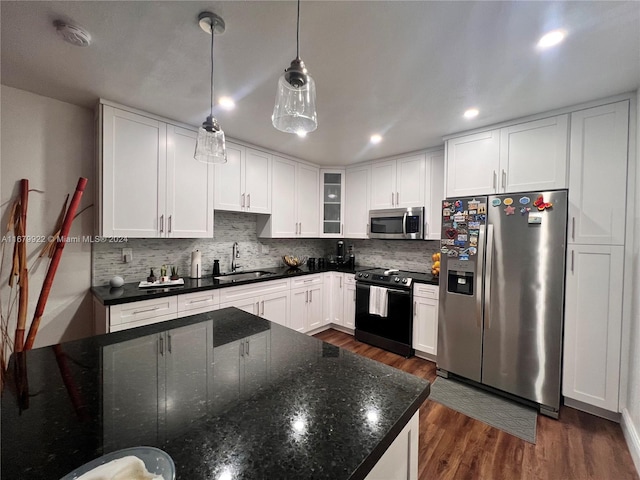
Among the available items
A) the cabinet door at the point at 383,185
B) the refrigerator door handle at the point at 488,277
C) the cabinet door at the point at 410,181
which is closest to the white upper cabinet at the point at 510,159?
the refrigerator door handle at the point at 488,277

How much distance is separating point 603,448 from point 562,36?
2496 millimetres

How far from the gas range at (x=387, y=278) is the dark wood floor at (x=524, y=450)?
120cm

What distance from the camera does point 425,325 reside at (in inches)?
115

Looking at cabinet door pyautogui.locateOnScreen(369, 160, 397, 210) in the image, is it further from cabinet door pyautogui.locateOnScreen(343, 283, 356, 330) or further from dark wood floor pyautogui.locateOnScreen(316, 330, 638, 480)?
dark wood floor pyautogui.locateOnScreen(316, 330, 638, 480)

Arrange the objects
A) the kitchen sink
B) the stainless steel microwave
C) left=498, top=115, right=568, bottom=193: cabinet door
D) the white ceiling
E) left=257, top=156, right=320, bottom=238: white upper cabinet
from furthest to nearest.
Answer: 1. left=257, top=156, right=320, bottom=238: white upper cabinet
2. the stainless steel microwave
3. the kitchen sink
4. left=498, top=115, right=568, bottom=193: cabinet door
5. the white ceiling

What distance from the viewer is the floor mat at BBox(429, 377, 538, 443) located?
77.5 inches

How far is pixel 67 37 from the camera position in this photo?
1388mm

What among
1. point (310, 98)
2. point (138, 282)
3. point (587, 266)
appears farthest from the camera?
point (138, 282)

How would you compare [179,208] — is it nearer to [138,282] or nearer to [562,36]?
[138,282]

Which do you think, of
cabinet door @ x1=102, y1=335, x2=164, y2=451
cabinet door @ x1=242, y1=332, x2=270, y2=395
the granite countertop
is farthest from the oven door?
cabinet door @ x1=102, y1=335, x2=164, y2=451

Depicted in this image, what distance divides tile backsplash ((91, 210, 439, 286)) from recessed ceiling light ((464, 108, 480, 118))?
5.15 ft

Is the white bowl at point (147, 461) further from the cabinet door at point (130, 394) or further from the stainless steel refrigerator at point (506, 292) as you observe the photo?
the stainless steel refrigerator at point (506, 292)

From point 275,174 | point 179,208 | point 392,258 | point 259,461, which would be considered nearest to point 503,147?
point 392,258

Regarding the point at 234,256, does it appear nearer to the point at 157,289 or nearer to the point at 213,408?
the point at 157,289
